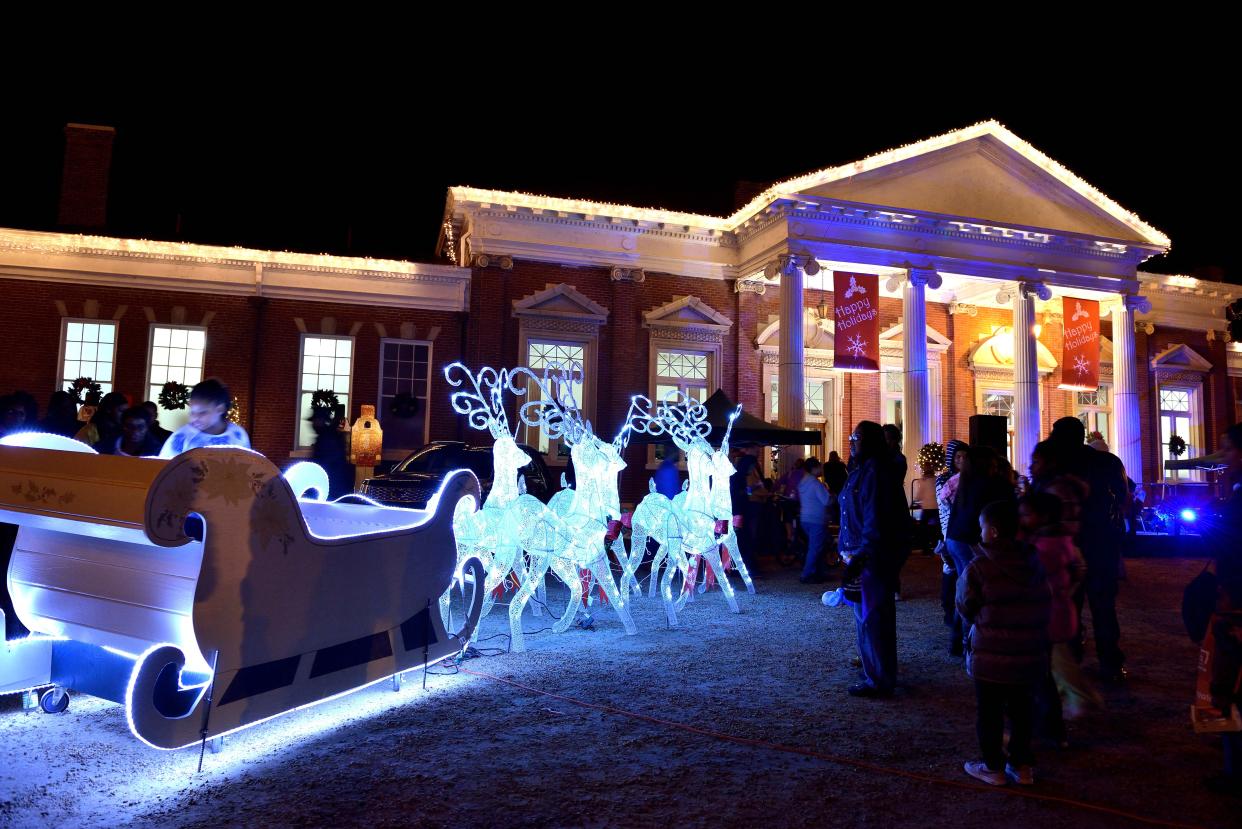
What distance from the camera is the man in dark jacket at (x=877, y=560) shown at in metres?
5.18

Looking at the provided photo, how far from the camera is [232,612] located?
12.1 feet

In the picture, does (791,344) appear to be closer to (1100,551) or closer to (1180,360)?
(1100,551)

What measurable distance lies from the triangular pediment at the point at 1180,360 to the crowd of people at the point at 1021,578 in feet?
63.0

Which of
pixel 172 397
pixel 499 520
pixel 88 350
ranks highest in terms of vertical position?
pixel 88 350

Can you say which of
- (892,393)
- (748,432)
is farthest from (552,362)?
(892,393)

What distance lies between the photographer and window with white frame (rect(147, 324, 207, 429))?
1597 centimetres

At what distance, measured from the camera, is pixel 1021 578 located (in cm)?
383

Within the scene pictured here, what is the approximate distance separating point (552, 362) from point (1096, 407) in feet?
52.9

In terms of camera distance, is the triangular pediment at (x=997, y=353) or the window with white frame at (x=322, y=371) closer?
the window with white frame at (x=322, y=371)

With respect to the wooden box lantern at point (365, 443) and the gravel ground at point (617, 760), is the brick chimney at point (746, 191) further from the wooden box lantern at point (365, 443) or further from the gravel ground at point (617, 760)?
the gravel ground at point (617, 760)

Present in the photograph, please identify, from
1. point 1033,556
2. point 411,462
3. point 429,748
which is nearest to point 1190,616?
point 1033,556

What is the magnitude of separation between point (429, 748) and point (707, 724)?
162cm

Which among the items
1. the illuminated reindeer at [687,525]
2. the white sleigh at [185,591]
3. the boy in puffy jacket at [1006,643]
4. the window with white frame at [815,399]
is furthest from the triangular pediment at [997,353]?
the white sleigh at [185,591]

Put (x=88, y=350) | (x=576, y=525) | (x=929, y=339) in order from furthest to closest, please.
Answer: (x=929, y=339)
(x=88, y=350)
(x=576, y=525)
